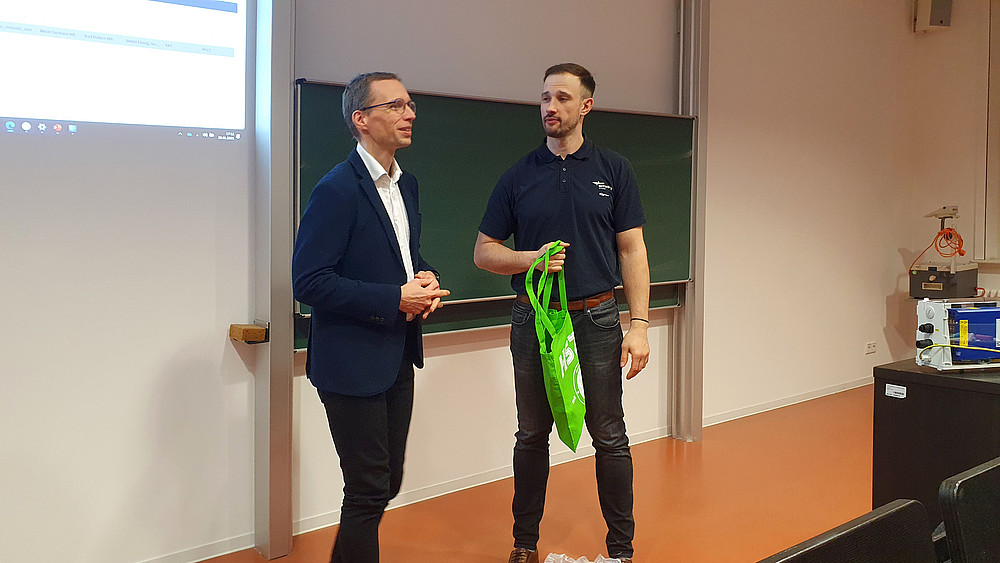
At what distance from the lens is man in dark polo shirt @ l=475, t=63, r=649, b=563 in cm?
251

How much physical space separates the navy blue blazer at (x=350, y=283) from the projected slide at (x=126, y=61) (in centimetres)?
97

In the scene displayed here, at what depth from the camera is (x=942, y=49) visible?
6.29 m

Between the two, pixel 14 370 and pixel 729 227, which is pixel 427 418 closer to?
pixel 14 370

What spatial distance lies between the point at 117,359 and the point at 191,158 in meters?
0.75

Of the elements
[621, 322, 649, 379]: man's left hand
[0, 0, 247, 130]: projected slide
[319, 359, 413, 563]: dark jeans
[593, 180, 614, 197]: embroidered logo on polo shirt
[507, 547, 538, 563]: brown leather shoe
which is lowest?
[507, 547, 538, 563]: brown leather shoe

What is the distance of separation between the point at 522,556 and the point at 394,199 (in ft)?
4.38

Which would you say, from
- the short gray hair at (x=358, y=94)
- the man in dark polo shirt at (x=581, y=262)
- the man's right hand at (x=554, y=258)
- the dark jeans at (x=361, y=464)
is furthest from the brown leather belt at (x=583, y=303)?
the short gray hair at (x=358, y=94)

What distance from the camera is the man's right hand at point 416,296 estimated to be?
79.2 inches

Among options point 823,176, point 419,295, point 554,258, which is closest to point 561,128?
point 554,258

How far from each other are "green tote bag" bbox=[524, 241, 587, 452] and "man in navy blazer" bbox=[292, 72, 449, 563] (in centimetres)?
47

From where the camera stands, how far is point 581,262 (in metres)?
2.51

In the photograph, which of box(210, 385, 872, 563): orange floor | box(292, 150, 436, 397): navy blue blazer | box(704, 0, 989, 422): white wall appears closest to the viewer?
box(292, 150, 436, 397): navy blue blazer

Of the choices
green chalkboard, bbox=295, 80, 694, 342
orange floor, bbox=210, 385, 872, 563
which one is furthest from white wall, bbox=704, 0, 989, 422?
green chalkboard, bbox=295, 80, 694, 342

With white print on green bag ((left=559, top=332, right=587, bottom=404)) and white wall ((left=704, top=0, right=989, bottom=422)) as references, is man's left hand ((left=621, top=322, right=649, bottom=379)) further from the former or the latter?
white wall ((left=704, top=0, right=989, bottom=422))
